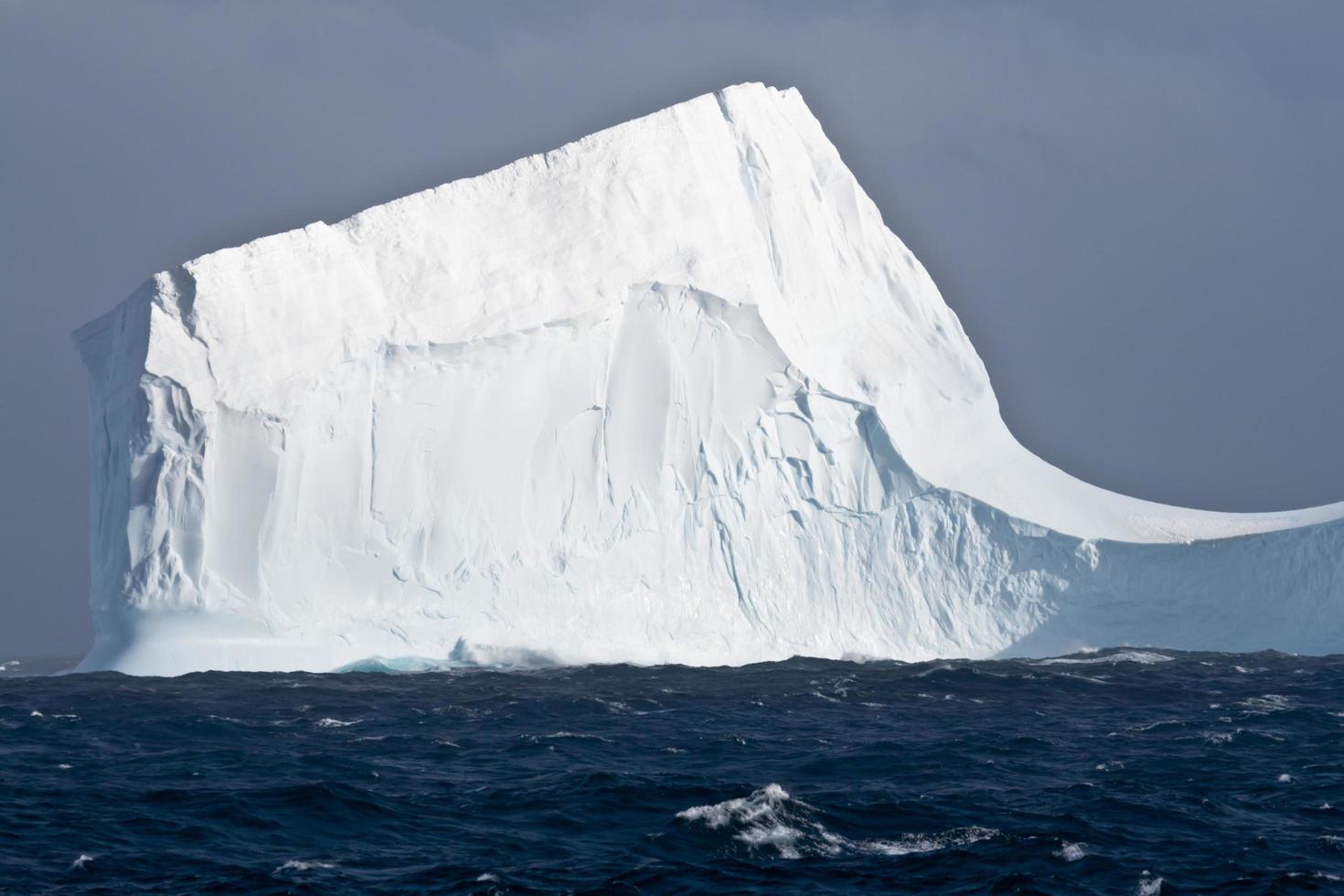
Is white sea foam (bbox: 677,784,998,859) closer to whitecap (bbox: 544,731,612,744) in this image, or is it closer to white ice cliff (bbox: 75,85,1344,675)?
whitecap (bbox: 544,731,612,744)

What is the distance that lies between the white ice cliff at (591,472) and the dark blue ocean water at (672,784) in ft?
5.67

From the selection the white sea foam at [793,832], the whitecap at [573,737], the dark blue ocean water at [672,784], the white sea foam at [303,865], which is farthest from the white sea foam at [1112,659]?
the white sea foam at [303,865]

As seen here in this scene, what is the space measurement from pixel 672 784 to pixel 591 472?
10.9 meters

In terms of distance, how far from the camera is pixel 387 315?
1066 inches

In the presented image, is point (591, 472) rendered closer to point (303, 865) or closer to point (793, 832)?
point (793, 832)

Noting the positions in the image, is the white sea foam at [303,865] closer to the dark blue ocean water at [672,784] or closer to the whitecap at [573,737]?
the dark blue ocean water at [672,784]

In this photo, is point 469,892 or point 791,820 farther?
point 791,820

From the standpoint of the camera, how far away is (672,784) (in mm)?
17234

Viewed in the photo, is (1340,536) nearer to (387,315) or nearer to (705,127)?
(705,127)

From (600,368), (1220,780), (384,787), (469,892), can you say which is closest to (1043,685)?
(1220,780)

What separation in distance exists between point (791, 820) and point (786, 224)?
17291 millimetres

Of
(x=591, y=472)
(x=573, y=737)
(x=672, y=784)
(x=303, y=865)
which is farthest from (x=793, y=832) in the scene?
(x=591, y=472)

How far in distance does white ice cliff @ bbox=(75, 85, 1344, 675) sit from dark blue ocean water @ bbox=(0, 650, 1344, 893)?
173cm

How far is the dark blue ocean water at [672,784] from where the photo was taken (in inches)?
554
